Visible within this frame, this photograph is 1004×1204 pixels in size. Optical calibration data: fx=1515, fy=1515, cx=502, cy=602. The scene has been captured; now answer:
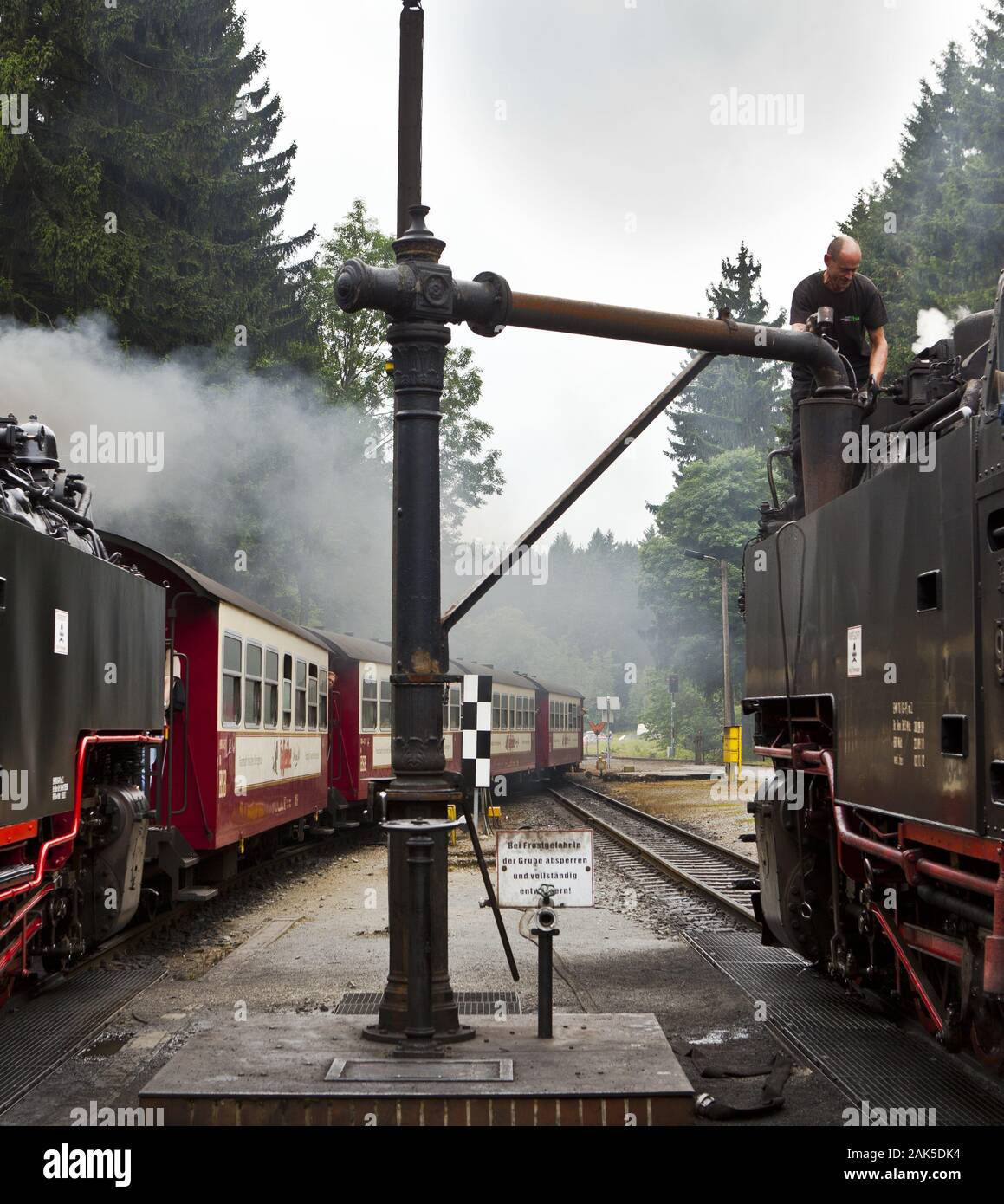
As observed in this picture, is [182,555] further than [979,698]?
Yes

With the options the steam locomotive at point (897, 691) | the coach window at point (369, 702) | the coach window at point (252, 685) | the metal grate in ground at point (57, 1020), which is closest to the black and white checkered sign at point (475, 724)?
the coach window at point (252, 685)

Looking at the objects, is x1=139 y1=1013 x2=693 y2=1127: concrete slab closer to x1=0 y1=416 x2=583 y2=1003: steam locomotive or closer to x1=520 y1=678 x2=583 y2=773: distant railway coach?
x1=0 y1=416 x2=583 y2=1003: steam locomotive

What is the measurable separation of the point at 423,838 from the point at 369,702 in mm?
16765

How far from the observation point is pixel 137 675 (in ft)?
35.4

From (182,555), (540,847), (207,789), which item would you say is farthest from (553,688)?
(540,847)

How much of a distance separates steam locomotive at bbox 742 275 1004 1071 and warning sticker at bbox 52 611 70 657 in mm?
4081

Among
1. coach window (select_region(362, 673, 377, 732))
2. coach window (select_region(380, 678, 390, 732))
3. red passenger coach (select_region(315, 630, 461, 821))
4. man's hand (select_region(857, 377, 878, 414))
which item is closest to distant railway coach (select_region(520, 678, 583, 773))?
coach window (select_region(380, 678, 390, 732))

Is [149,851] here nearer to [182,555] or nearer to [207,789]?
[207,789]

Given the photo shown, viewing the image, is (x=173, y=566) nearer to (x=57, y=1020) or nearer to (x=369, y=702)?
(x=57, y=1020)

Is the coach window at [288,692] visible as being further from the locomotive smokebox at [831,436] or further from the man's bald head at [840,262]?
the locomotive smokebox at [831,436]

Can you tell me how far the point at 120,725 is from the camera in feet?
33.1

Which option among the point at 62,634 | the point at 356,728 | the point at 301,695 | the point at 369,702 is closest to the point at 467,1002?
the point at 62,634

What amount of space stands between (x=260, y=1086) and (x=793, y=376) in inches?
228

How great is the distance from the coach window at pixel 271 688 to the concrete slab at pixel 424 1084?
9.57 metres
